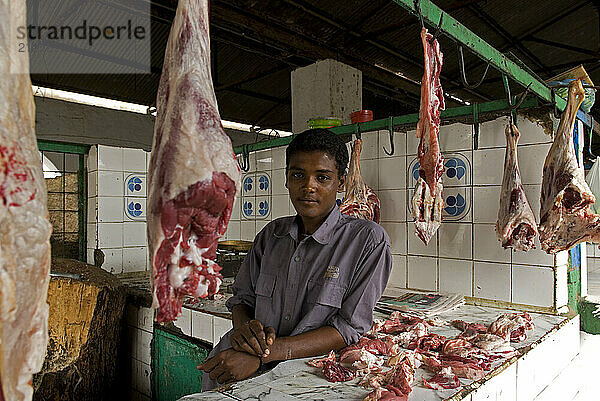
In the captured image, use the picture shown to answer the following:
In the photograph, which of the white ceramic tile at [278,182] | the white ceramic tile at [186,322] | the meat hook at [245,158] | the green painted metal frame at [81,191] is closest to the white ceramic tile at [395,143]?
the white ceramic tile at [278,182]

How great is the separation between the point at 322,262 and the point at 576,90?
2126mm

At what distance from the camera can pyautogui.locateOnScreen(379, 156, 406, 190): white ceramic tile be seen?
362 centimetres

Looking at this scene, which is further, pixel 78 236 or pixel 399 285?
pixel 78 236

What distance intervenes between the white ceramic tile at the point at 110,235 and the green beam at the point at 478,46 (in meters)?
4.17

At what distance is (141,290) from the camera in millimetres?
4125

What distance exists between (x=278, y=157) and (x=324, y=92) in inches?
35.0

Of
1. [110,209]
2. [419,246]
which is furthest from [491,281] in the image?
[110,209]

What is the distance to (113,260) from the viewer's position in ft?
16.1

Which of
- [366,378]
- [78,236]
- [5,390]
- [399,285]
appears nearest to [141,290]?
A: [78,236]

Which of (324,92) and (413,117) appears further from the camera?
(324,92)

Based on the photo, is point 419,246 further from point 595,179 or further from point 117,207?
point 117,207

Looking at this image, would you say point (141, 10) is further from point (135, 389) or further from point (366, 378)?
point (366, 378)

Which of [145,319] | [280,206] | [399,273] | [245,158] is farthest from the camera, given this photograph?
[245,158]

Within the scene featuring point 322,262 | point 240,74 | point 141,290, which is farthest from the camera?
point 240,74
